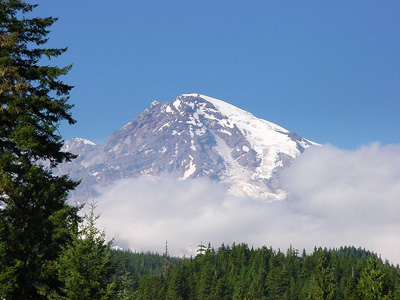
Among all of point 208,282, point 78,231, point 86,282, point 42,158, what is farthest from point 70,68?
point 208,282

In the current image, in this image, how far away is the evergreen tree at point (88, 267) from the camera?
2072 cm

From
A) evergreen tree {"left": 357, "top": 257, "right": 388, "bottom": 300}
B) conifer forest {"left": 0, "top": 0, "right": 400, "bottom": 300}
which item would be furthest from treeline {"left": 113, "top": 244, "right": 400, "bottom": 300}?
conifer forest {"left": 0, "top": 0, "right": 400, "bottom": 300}

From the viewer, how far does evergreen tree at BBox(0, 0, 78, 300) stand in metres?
20.0

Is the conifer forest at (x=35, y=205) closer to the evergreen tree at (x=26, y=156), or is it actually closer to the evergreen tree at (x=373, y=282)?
the evergreen tree at (x=26, y=156)

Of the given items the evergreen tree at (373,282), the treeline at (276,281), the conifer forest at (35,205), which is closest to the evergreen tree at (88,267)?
the conifer forest at (35,205)

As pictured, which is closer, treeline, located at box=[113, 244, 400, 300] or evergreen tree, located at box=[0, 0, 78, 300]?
evergreen tree, located at box=[0, 0, 78, 300]

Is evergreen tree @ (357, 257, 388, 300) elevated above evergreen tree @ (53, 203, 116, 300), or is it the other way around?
evergreen tree @ (357, 257, 388, 300)

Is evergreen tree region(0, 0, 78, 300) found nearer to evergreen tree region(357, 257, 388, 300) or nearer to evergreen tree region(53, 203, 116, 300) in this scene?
evergreen tree region(53, 203, 116, 300)

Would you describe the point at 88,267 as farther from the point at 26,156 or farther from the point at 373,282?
the point at 373,282

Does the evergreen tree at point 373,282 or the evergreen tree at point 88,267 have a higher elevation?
the evergreen tree at point 373,282

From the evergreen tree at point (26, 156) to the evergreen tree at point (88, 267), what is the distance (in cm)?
125

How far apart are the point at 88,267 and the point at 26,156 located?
533 cm

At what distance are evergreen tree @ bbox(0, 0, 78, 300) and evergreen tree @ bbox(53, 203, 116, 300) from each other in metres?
1.25

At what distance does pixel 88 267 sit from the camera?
2156 centimetres
